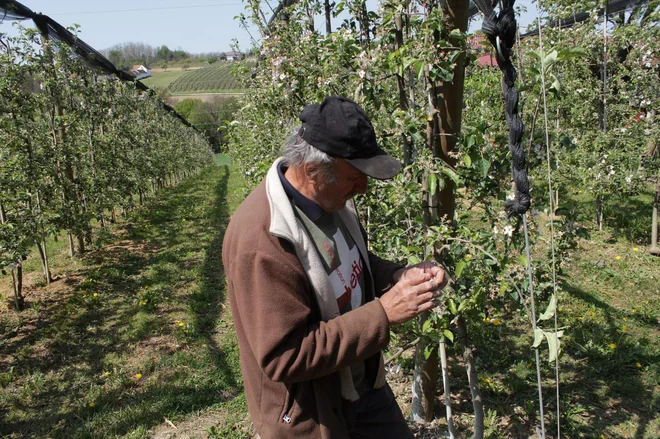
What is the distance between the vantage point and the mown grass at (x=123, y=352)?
10.7 feet

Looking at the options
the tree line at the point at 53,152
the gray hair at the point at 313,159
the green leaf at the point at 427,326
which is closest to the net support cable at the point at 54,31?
the tree line at the point at 53,152

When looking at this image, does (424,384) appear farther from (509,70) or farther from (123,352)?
(123,352)

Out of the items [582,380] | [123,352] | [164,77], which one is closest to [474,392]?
[582,380]

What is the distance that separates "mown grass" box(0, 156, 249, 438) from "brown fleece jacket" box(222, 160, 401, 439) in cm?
180

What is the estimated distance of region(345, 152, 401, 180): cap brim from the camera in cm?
137

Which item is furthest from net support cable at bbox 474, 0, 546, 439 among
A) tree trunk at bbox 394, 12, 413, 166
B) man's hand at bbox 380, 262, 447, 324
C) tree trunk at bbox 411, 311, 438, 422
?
tree trunk at bbox 411, 311, 438, 422

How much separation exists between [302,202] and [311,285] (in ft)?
0.93

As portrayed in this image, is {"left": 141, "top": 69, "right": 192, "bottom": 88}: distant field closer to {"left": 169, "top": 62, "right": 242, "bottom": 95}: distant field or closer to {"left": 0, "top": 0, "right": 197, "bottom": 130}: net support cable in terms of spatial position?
{"left": 169, "top": 62, "right": 242, "bottom": 95}: distant field

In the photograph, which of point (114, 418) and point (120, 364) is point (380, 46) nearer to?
point (114, 418)

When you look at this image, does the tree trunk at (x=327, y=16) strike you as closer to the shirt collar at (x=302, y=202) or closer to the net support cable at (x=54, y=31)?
the shirt collar at (x=302, y=202)

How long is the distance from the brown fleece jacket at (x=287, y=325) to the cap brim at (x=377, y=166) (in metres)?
0.25

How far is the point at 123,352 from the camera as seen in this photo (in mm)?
4207

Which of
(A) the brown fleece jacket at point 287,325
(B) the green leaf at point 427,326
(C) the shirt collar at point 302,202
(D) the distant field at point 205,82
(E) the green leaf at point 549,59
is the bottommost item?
(B) the green leaf at point 427,326

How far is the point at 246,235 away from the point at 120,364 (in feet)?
11.0
